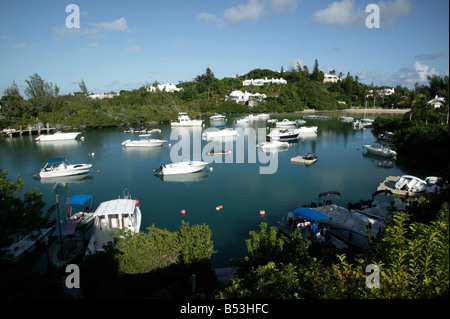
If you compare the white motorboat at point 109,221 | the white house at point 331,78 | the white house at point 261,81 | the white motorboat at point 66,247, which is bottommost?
the white motorboat at point 66,247

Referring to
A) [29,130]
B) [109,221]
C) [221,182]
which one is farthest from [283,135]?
[29,130]

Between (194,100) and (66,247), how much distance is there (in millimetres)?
100692

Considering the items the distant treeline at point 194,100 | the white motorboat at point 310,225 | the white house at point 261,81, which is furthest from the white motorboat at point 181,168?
the white house at point 261,81

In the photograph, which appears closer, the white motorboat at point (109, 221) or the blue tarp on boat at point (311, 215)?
the white motorboat at point (109, 221)

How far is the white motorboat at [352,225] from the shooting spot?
14.0 m

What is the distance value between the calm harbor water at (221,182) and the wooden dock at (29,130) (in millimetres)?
17454

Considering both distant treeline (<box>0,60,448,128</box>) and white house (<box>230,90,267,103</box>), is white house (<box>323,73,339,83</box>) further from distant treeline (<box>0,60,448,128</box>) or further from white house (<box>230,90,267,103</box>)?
white house (<box>230,90,267,103</box>)

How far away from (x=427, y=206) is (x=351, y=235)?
361 cm

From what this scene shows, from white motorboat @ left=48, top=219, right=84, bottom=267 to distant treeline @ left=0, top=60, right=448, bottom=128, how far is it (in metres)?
42.5

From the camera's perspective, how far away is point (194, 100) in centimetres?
11056

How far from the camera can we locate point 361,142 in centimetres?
4616

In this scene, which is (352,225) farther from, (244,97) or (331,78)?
(331,78)

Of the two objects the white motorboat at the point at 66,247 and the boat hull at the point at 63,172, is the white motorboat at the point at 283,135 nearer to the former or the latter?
the boat hull at the point at 63,172

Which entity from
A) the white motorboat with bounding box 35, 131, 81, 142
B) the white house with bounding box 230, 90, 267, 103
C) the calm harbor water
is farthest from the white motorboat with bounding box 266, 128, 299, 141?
the white house with bounding box 230, 90, 267, 103
